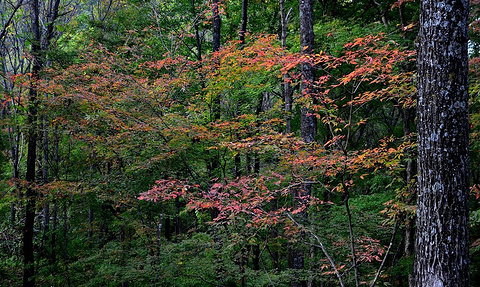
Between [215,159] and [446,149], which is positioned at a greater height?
[446,149]

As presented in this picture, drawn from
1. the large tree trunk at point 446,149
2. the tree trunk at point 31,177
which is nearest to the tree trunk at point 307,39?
the large tree trunk at point 446,149

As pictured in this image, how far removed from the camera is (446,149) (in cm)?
277

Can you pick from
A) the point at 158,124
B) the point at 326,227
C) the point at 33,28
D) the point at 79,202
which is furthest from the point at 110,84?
the point at 326,227

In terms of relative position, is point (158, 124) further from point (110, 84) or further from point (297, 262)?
point (297, 262)

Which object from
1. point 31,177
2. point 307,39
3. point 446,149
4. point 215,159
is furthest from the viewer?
point 31,177

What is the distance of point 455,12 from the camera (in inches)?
108

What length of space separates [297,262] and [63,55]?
742 cm

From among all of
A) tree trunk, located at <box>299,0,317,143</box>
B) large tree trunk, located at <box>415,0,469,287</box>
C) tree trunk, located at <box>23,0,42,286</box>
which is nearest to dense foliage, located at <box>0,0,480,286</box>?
tree trunk, located at <box>23,0,42,286</box>

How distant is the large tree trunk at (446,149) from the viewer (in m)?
2.72

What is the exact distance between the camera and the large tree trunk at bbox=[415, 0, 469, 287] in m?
2.72

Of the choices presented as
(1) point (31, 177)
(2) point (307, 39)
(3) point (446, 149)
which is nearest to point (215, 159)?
(2) point (307, 39)

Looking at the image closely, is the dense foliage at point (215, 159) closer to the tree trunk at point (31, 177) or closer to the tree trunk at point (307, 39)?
the tree trunk at point (31, 177)

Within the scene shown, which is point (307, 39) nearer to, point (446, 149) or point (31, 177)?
point (446, 149)

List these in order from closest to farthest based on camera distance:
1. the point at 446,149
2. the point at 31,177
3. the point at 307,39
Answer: the point at 446,149
the point at 307,39
the point at 31,177
